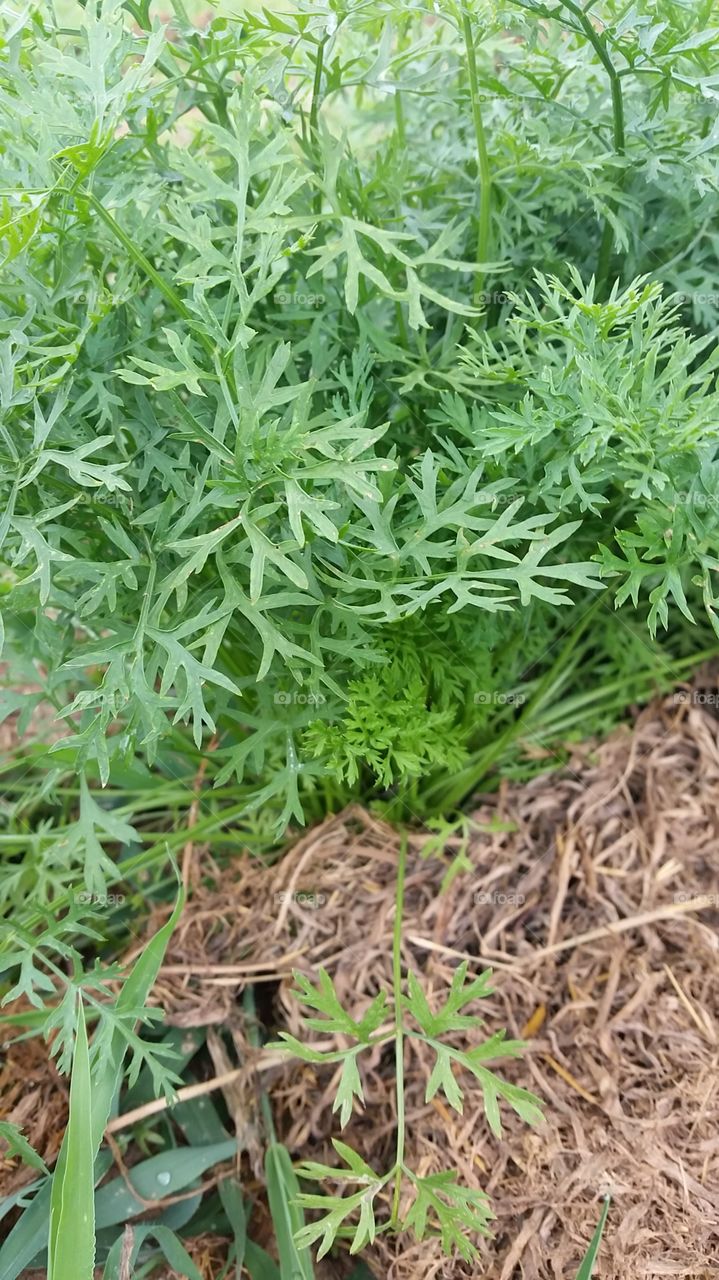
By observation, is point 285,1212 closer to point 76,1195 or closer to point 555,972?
point 76,1195

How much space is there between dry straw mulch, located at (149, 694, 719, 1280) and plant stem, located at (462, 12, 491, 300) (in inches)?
26.2

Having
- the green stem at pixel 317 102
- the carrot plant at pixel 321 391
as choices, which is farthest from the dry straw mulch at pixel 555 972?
the green stem at pixel 317 102

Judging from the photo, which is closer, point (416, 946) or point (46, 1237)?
point (46, 1237)

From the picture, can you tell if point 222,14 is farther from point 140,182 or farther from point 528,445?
point 528,445

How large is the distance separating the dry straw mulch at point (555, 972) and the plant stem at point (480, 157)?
26.2 inches

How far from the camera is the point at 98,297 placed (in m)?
0.86

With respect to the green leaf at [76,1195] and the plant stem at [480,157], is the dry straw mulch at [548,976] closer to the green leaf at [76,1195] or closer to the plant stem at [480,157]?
the green leaf at [76,1195]

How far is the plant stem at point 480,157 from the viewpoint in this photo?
82 centimetres

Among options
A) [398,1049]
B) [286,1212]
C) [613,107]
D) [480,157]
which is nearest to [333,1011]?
[398,1049]

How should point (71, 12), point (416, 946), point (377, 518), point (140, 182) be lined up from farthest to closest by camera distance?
point (71, 12) < point (416, 946) < point (140, 182) < point (377, 518)

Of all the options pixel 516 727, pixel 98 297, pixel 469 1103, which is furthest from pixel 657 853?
pixel 98 297

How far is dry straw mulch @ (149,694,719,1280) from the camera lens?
3.19ft

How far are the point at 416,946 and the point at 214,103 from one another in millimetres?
958

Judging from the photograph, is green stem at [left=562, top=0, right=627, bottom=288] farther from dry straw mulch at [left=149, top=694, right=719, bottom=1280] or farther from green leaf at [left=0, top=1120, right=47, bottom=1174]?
green leaf at [left=0, top=1120, right=47, bottom=1174]
